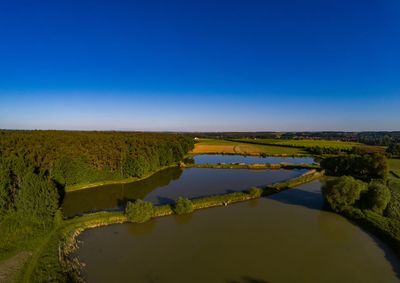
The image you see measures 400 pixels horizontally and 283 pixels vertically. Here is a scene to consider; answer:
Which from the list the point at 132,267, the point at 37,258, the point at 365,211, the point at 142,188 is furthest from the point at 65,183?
the point at 365,211

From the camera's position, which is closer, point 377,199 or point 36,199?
point 36,199

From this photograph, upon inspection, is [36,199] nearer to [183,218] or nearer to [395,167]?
[183,218]

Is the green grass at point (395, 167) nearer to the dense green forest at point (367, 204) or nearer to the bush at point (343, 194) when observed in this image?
the dense green forest at point (367, 204)

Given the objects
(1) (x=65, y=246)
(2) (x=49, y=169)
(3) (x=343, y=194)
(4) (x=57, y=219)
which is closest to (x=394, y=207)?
(3) (x=343, y=194)

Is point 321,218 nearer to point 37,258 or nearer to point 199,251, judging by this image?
point 199,251

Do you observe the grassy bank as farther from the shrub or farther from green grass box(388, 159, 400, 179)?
green grass box(388, 159, 400, 179)

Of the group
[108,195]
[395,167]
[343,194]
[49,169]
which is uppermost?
[49,169]

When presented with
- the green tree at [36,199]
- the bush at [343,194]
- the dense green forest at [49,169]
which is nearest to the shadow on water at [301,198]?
the bush at [343,194]
